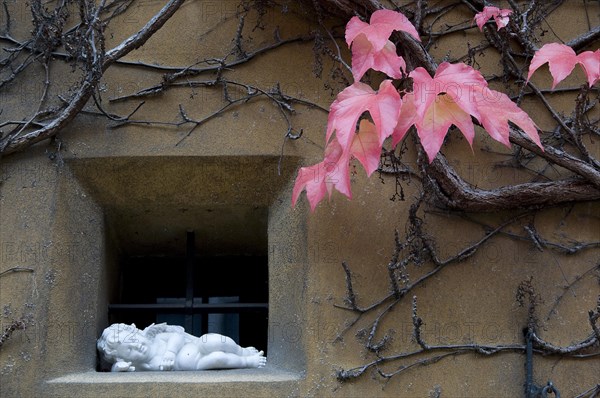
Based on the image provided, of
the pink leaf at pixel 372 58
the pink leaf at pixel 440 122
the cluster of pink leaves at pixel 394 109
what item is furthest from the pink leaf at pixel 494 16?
the pink leaf at pixel 440 122

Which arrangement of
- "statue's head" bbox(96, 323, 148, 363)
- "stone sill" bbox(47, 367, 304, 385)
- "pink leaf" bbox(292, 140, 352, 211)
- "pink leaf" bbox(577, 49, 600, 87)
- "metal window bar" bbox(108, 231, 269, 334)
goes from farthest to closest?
1. "metal window bar" bbox(108, 231, 269, 334)
2. "statue's head" bbox(96, 323, 148, 363)
3. "stone sill" bbox(47, 367, 304, 385)
4. "pink leaf" bbox(577, 49, 600, 87)
5. "pink leaf" bbox(292, 140, 352, 211)

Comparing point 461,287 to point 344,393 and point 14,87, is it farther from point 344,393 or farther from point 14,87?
point 14,87

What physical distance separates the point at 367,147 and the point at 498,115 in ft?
0.99

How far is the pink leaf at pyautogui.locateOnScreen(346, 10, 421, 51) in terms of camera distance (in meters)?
2.11

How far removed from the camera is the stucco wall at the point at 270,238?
2275 mm

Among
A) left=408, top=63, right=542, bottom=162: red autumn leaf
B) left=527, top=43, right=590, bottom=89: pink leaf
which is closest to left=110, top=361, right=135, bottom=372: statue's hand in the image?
left=408, top=63, right=542, bottom=162: red autumn leaf

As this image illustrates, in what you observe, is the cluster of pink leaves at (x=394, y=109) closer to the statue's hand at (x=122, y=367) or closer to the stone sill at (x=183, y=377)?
the stone sill at (x=183, y=377)

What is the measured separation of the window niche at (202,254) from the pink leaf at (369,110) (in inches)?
19.3

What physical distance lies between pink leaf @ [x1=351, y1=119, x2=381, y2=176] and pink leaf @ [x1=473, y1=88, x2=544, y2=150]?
0.79 ft

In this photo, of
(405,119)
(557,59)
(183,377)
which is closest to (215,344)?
(183,377)

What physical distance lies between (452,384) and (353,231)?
0.47 metres

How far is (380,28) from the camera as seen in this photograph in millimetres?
2135

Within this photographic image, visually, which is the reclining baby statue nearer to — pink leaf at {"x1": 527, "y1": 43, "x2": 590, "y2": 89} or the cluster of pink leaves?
the cluster of pink leaves

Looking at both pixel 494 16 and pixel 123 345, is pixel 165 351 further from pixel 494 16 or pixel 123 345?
pixel 494 16
